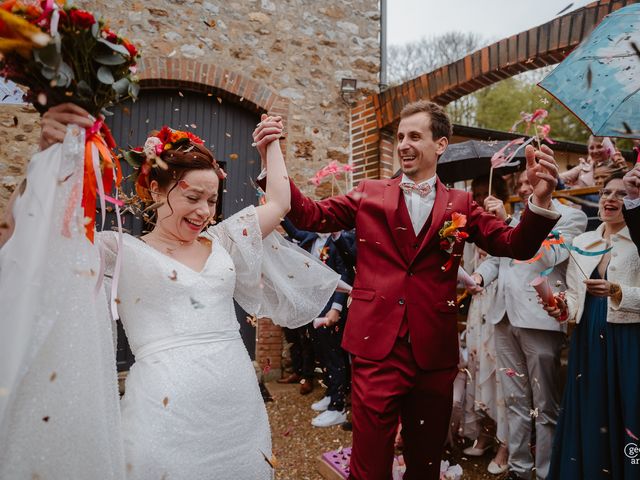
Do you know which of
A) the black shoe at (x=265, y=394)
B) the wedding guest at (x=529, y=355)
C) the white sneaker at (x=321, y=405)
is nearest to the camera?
the wedding guest at (x=529, y=355)

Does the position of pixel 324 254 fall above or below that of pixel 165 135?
below

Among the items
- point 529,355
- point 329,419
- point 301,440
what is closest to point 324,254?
point 329,419

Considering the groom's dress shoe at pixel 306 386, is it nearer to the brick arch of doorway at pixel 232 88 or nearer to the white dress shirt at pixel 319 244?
the brick arch of doorway at pixel 232 88

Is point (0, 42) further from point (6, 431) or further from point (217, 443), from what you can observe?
point (217, 443)

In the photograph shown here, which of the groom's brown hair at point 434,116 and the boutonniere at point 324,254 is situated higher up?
the groom's brown hair at point 434,116

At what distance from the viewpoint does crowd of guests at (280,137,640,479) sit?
254 centimetres

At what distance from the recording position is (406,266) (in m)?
2.31

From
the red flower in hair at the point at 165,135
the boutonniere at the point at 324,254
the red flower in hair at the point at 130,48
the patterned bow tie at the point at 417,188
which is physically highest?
the red flower in hair at the point at 130,48

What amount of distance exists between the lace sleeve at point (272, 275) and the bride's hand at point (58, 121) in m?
0.75

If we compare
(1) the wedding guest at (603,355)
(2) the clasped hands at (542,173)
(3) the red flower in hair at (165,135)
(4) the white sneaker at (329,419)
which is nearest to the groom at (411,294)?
(2) the clasped hands at (542,173)

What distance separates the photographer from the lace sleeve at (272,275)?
191 centimetres

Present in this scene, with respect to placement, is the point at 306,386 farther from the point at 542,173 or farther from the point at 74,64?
the point at 74,64

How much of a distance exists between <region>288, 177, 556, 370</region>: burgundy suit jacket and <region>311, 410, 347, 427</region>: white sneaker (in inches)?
94.4

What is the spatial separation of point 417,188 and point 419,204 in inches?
3.6
